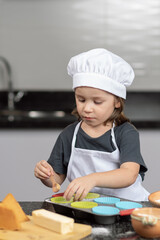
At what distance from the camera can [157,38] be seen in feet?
10.8

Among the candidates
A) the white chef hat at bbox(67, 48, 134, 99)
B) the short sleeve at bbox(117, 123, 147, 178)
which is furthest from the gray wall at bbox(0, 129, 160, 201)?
Answer: the white chef hat at bbox(67, 48, 134, 99)

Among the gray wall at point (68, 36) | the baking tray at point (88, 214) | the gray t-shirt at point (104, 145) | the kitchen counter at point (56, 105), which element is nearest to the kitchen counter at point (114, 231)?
the baking tray at point (88, 214)

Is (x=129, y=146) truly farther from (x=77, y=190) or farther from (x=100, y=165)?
(x=77, y=190)

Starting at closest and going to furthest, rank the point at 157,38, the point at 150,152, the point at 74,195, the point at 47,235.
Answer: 1. the point at 47,235
2. the point at 74,195
3. the point at 150,152
4. the point at 157,38

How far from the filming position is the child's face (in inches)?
51.4

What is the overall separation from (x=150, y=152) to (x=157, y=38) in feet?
3.90

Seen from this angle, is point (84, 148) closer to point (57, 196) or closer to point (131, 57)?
point (57, 196)

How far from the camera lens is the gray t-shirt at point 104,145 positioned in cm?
137

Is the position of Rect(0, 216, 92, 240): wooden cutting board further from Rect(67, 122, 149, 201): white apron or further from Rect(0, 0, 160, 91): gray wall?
Rect(0, 0, 160, 91): gray wall

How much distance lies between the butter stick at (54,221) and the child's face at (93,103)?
16.2 inches

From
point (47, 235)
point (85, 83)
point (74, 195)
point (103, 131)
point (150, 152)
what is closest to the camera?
point (47, 235)

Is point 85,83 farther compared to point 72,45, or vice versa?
point 72,45

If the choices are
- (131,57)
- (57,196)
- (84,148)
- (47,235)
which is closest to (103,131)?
(84,148)

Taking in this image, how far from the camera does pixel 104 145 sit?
57.4 inches
